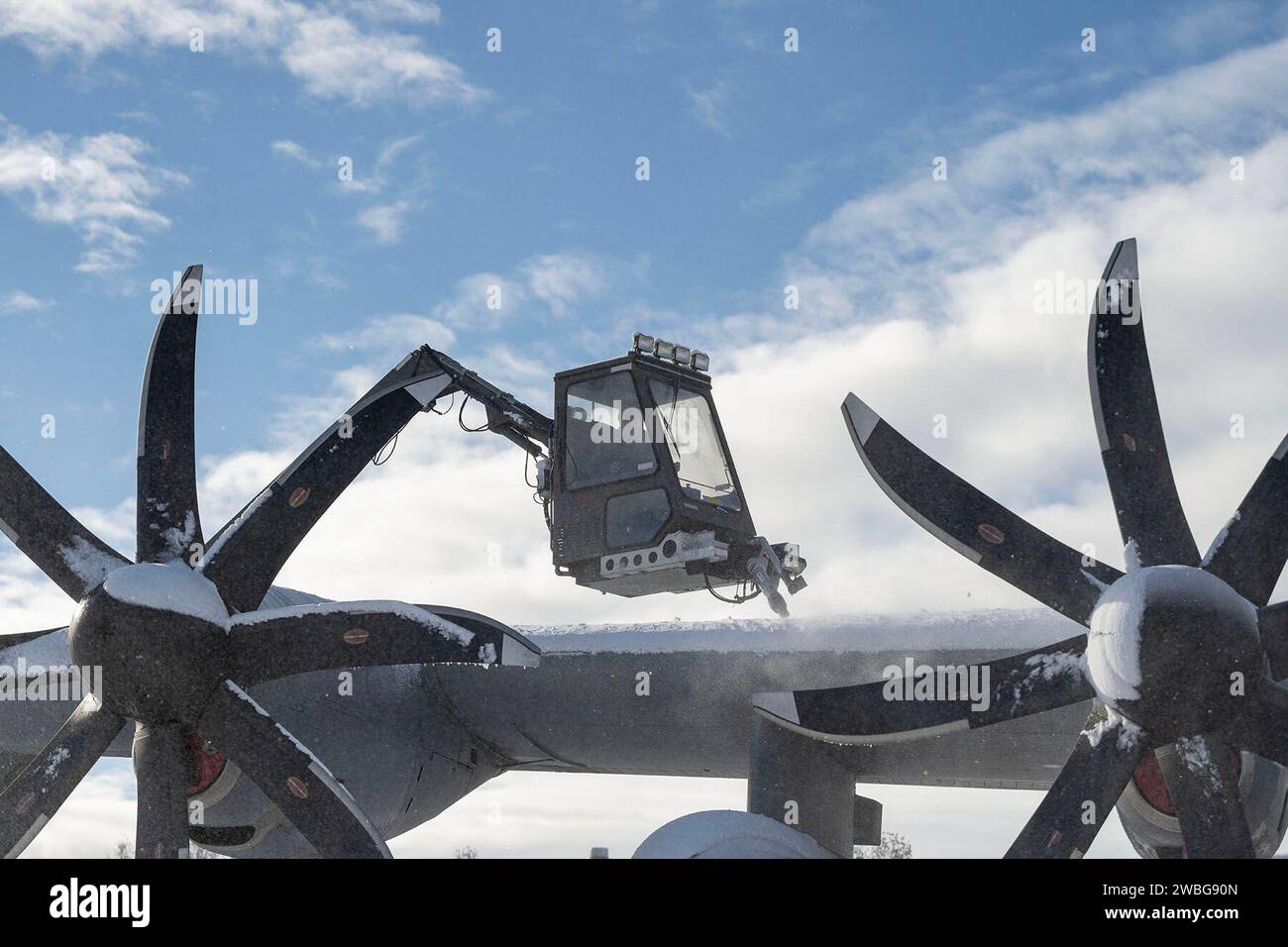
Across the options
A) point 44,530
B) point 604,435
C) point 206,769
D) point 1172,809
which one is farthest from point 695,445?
point 1172,809

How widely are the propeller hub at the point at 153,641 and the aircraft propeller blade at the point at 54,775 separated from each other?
0.22 metres

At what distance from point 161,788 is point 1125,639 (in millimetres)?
8118

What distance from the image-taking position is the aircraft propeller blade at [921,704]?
33.8 ft

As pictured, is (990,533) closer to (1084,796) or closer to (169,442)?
(1084,796)

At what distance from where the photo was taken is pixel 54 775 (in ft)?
37.4

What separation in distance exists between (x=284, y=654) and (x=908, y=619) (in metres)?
5.63

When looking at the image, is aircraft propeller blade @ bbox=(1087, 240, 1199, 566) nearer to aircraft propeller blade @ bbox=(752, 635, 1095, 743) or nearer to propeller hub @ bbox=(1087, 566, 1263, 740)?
propeller hub @ bbox=(1087, 566, 1263, 740)

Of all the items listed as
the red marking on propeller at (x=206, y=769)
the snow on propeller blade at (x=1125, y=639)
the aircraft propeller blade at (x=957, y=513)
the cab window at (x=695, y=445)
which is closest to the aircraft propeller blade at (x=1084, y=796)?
the snow on propeller blade at (x=1125, y=639)

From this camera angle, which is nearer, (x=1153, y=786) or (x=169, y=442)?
(x=1153, y=786)

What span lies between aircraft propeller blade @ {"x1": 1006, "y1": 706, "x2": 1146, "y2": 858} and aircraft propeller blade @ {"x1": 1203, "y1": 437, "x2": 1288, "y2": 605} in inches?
58.9

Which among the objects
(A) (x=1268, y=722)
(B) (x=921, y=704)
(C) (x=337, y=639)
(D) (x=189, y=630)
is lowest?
(A) (x=1268, y=722)

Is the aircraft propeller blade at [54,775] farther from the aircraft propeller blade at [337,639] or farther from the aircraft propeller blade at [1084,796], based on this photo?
the aircraft propeller blade at [1084,796]
